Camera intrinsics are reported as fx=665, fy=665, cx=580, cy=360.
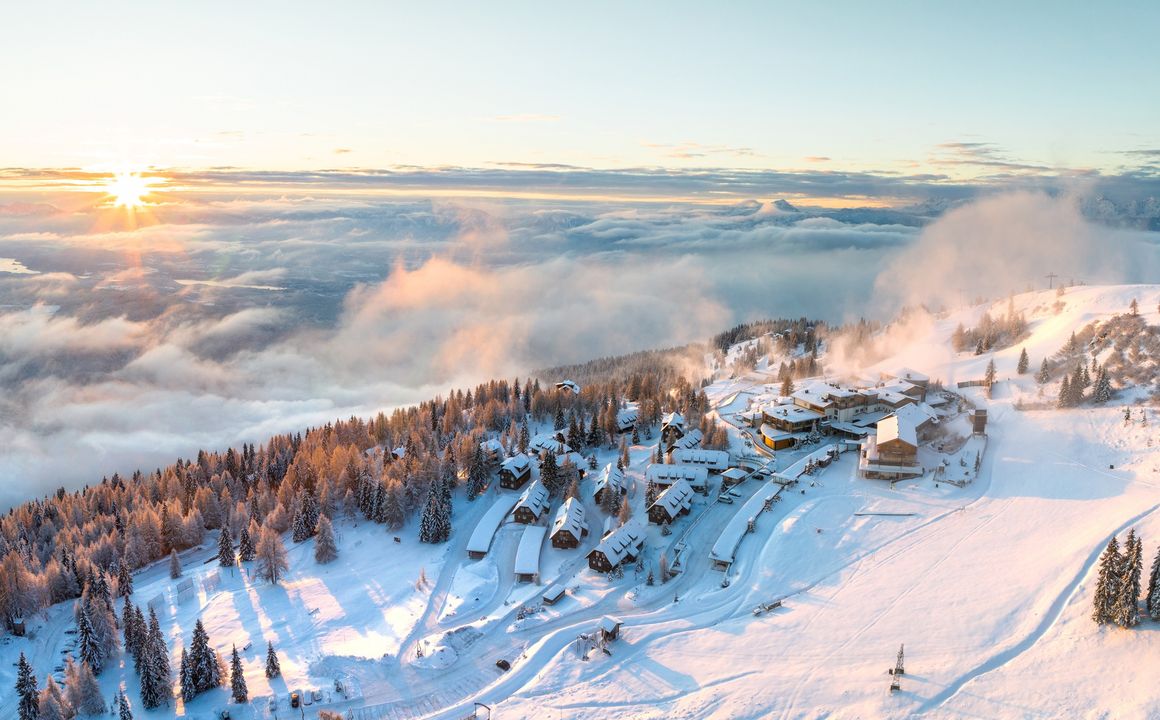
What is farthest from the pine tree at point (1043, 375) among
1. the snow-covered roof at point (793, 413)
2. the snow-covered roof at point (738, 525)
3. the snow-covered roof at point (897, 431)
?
the snow-covered roof at point (738, 525)

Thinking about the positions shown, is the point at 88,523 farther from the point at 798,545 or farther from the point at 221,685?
the point at 798,545

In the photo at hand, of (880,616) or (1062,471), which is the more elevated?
(1062,471)

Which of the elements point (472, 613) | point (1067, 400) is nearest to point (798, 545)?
point (472, 613)

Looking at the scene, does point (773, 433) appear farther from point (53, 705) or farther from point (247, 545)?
point (53, 705)

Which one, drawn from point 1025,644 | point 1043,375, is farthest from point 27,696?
point 1043,375

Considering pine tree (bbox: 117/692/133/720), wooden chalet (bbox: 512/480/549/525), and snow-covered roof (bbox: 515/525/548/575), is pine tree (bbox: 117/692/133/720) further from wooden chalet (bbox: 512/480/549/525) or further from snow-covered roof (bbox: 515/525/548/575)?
wooden chalet (bbox: 512/480/549/525)
